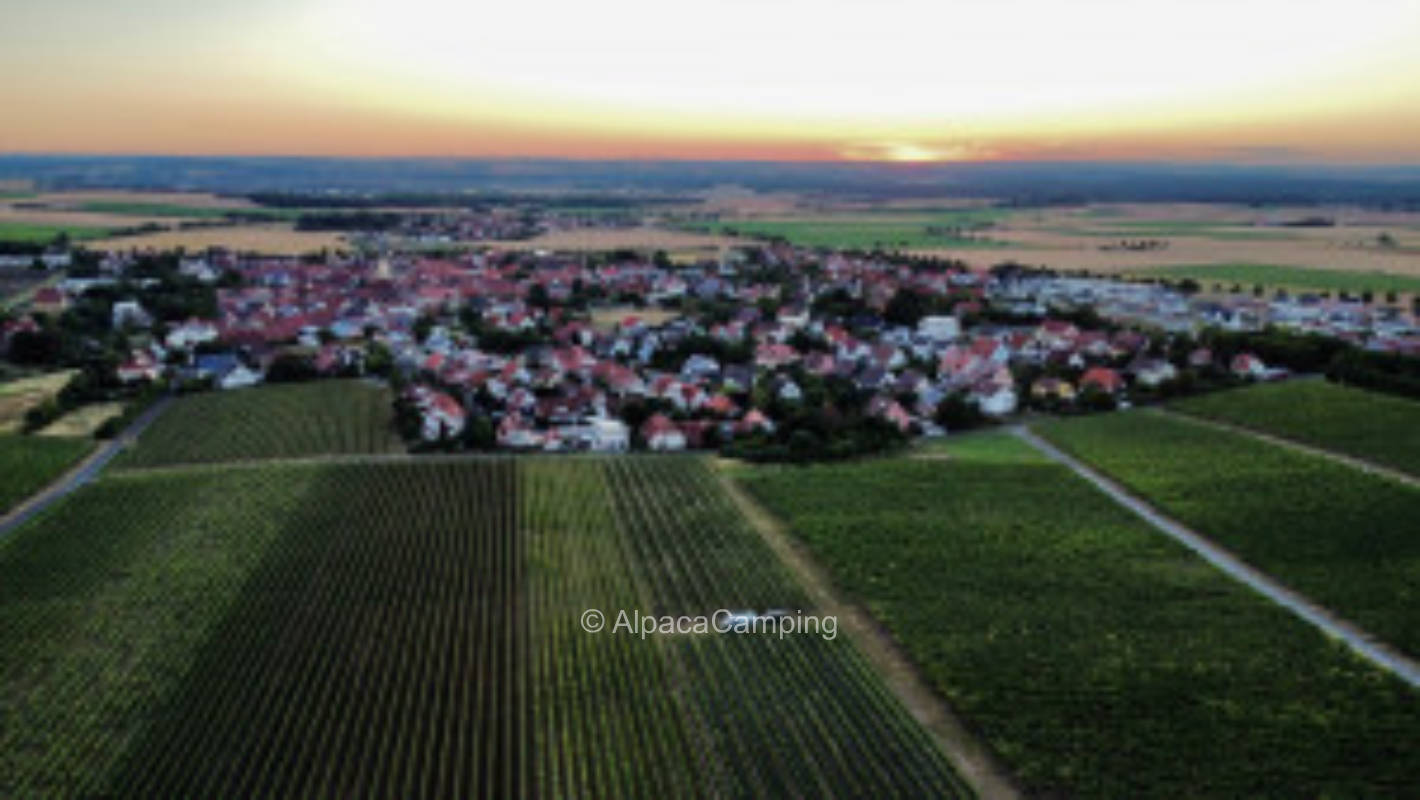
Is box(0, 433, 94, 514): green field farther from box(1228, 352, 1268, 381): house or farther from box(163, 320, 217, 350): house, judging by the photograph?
box(1228, 352, 1268, 381): house

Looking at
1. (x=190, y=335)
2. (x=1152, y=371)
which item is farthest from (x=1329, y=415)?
(x=190, y=335)

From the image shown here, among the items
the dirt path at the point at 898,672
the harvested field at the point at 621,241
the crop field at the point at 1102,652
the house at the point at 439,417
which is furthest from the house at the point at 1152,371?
the harvested field at the point at 621,241

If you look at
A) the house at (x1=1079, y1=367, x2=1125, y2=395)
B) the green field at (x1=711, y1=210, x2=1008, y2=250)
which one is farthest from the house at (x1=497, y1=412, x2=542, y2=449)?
the green field at (x1=711, y1=210, x2=1008, y2=250)

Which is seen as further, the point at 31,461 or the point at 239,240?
the point at 239,240

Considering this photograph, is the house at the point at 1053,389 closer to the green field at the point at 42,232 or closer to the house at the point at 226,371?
the house at the point at 226,371

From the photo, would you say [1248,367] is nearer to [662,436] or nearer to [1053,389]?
[1053,389]

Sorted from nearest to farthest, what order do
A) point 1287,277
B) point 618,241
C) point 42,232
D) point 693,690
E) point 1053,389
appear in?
point 693,690
point 1053,389
point 1287,277
point 42,232
point 618,241

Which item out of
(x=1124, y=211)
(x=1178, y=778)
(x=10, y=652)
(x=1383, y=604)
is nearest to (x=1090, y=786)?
(x=1178, y=778)
